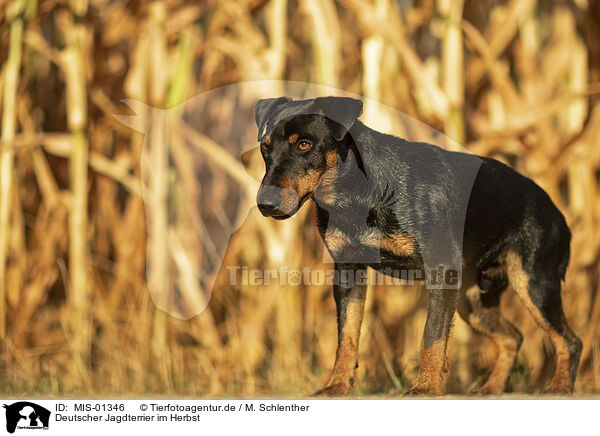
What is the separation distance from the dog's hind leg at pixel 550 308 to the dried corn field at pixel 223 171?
428mm

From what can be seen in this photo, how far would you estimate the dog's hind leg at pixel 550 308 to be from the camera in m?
1.72

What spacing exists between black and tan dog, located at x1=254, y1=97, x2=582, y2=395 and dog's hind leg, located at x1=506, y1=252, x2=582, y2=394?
71 mm

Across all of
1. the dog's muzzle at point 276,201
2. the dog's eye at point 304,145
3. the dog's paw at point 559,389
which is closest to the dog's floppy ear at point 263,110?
the dog's eye at point 304,145

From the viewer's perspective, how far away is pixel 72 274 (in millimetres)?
3182

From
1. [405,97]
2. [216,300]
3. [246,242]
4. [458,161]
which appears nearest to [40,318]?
[216,300]

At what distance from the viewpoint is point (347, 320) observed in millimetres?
1488

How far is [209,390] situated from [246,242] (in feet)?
3.60

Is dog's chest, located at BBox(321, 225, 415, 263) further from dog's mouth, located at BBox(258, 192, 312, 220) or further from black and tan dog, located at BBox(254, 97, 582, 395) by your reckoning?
dog's mouth, located at BBox(258, 192, 312, 220)

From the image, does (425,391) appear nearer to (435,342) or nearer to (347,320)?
(435,342)

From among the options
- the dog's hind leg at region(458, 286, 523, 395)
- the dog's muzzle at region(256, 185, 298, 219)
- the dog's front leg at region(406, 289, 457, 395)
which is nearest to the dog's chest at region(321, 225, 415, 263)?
the dog's front leg at region(406, 289, 457, 395)

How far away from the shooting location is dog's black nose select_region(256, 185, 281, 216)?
3.71 feet
